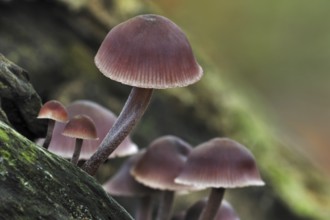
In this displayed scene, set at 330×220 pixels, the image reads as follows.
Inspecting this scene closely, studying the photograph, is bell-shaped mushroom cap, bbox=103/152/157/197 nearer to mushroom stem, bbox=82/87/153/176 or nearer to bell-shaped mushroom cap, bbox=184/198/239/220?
bell-shaped mushroom cap, bbox=184/198/239/220

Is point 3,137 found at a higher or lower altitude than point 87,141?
higher

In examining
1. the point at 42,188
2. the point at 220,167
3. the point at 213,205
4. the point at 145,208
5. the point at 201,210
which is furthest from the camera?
the point at 145,208

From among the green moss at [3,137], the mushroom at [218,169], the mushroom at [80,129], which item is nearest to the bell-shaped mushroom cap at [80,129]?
A: the mushroom at [80,129]

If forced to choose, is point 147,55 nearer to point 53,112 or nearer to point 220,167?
point 53,112

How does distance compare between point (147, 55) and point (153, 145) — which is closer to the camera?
point (147, 55)

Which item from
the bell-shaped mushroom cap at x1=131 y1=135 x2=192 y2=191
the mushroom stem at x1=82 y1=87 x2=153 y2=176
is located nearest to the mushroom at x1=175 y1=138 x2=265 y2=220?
the bell-shaped mushroom cap at x1=131 y1=135 x2=192 y2=191

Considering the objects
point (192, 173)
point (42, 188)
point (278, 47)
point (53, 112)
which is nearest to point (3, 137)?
point (42, 188)

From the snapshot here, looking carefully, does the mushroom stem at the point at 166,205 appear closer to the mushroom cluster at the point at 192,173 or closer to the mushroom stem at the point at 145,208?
the mushroom cluster at the point at 192,173

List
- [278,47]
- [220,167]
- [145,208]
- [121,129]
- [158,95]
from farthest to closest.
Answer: [278,47]
[158,95]
[145,208]
[220,167]
[121,129]
